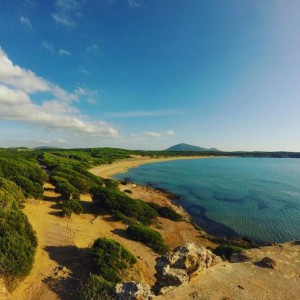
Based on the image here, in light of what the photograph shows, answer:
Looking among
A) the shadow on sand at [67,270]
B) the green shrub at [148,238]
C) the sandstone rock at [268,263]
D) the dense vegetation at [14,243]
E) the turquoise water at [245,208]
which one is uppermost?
the dense vegetation at [14,243]

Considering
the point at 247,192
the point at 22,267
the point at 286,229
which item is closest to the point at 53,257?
the point at 22,267

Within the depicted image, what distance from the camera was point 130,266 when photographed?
18.7 m

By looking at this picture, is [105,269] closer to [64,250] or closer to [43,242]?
[64,250]

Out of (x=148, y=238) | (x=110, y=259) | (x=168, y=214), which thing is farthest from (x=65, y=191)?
(x=110, y=259)

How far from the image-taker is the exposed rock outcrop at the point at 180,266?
1418 cm

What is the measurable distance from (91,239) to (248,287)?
14.7 metres

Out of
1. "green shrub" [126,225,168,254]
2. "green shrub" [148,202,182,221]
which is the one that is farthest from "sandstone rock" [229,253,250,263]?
"green shrub" [148,202,182,221]

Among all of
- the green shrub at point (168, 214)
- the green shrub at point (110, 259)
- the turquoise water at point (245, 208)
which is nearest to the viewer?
the green shrub at point (110, 259)

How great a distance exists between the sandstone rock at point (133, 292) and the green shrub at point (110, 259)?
350 cm

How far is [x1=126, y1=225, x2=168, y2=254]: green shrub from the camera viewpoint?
2438 cm

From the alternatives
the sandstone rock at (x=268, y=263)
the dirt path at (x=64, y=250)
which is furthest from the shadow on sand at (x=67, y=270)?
the sandstone rock at (x=268, y=263)

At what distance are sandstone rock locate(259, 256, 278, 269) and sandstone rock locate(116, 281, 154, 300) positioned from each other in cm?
964

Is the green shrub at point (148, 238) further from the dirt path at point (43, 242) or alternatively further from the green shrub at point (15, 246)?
the green shrub at point (15, 246)

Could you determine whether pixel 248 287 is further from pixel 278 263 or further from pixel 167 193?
pixel 167 193
